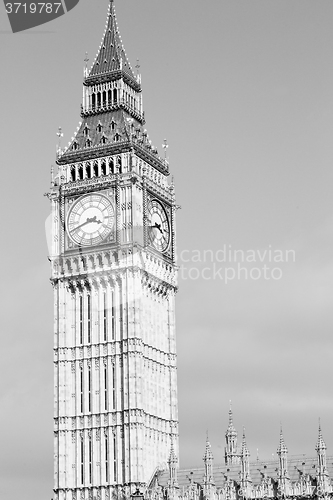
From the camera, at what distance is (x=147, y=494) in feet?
322

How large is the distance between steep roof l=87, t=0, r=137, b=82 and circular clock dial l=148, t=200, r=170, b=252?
13214 millimetres

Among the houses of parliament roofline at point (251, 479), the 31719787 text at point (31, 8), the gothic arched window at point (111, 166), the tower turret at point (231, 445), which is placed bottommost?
the houses of parliament roofline at point (251, 479)

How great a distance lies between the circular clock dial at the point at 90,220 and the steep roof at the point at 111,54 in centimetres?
1328

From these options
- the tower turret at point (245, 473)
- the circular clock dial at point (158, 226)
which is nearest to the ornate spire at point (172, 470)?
the tower turret at point (245, 473)

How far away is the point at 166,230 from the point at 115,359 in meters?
14.4

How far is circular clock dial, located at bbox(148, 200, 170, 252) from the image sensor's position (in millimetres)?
107375

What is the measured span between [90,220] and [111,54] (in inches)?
686

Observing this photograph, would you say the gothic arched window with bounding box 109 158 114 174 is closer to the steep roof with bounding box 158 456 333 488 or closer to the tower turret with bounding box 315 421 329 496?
the steep roof with bounding box 158 456 333 488

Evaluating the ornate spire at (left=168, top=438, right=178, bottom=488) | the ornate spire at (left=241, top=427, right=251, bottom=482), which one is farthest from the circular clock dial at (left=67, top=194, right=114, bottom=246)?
the ornate spire at (left=241, top=427, right=251, bottom=482)

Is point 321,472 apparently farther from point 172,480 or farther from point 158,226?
point 158,226

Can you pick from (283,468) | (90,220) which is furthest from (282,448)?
(90,220)

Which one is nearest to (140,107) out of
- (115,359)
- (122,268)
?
(122,268)

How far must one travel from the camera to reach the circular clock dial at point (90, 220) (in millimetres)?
105250

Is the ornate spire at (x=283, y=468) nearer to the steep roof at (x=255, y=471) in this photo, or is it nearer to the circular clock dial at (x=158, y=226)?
the steep roof at (x=255, y=471)
